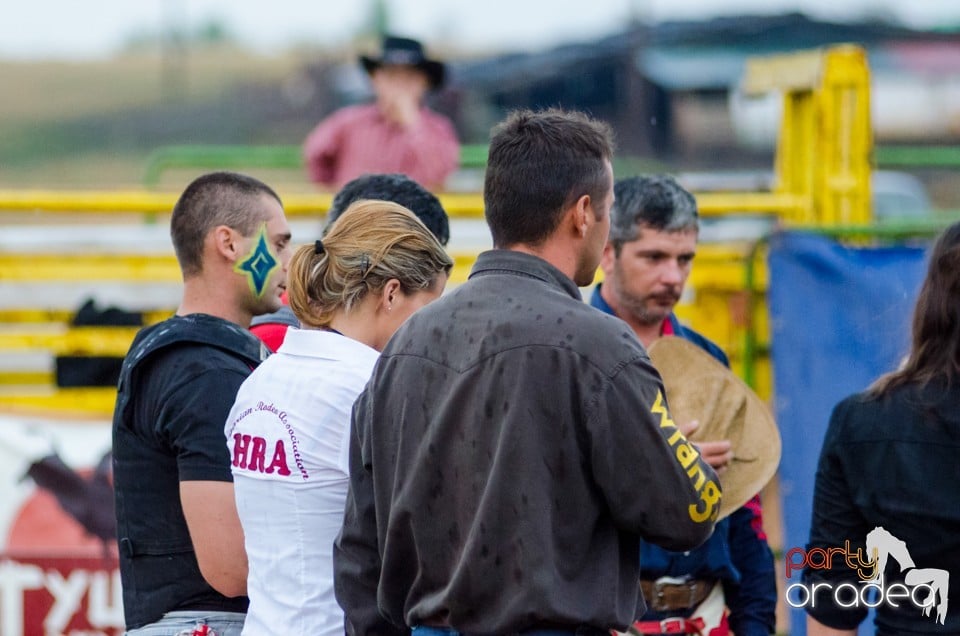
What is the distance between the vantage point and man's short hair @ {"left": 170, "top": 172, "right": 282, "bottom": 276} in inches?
128

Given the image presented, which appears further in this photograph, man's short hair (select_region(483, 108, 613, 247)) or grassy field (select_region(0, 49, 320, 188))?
grassy field (select_region(0, 49, 320, 188))

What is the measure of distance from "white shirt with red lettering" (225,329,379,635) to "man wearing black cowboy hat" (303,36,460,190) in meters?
4.91

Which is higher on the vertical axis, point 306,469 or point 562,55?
point 562,55

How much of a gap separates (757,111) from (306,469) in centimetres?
2457

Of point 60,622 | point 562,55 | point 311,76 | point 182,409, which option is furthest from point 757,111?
point 182,409

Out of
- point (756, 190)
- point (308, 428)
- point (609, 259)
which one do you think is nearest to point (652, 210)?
point (609, 259)

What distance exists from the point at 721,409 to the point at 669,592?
1.81 ft

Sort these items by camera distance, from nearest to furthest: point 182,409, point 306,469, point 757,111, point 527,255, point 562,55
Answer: point 527,255 → point 306,469 → point 182,409 → point 562,55 → point 757,111

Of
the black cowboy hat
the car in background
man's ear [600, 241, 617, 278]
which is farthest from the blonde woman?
the black cowboy hat

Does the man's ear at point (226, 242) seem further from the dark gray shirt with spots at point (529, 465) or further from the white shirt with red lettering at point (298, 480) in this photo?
the dark gray shirt with spots at point (529, 465)

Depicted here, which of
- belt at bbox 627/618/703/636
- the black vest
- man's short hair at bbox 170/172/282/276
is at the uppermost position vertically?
man's short hair at bbox 170/172/282/276

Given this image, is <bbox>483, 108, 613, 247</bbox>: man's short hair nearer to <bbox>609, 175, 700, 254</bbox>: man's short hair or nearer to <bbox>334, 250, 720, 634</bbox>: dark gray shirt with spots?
<bbox>334, 250, 720, 634</bbox>: dark gray shirt with spots

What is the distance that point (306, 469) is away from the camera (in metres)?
2.72

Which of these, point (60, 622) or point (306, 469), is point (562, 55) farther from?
point (306, 469)
